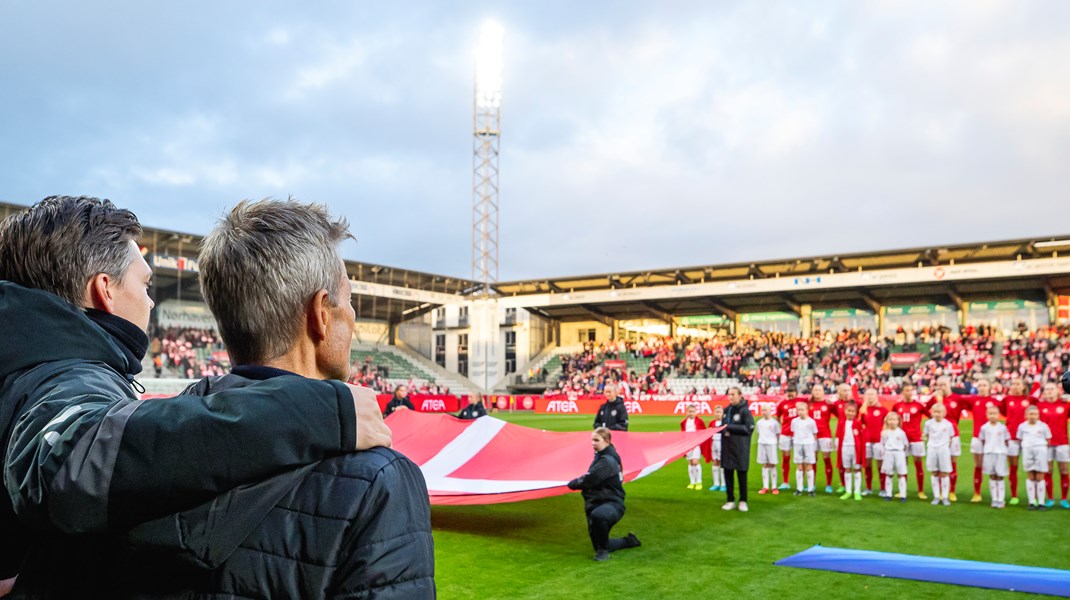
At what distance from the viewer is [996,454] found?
35.6 feet

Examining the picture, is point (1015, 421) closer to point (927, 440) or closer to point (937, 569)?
point (927, 440)

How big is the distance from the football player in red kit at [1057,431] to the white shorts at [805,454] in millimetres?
3014

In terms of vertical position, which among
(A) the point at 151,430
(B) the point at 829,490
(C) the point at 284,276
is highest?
(C) the point at 284,276

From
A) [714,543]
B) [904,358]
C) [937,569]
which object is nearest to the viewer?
[937,569]

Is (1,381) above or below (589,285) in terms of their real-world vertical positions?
below

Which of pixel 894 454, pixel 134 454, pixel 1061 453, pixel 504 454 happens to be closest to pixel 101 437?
pixel 134 454

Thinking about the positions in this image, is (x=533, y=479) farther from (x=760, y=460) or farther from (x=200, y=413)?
(x=200, y=413)

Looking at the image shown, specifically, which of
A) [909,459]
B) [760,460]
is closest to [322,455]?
[760,460]

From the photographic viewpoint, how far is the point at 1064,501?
1063 centimetres

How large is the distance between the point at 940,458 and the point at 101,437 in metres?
12.1

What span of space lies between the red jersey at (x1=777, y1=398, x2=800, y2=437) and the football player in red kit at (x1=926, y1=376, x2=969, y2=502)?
2071 mm

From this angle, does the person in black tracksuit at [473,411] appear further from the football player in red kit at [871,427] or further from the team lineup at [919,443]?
the football player in red kit at [871,427]

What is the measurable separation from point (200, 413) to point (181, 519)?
0.16 m

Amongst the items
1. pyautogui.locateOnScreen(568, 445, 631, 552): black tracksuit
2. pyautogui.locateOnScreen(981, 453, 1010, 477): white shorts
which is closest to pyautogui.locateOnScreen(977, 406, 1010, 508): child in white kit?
pyautogui.locateOnScreen(981, 453, 1010, 477): white shorts
